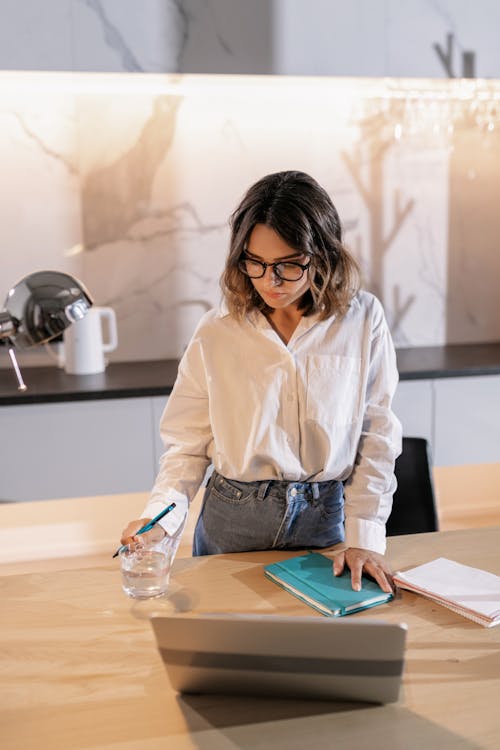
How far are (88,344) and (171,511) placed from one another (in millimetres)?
1582

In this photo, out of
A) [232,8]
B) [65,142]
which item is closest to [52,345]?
[65,142]

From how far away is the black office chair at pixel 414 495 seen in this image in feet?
6.19

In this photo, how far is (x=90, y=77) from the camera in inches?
115

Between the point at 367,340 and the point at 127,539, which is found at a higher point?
the point at 367,340

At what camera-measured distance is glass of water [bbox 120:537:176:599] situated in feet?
4.38

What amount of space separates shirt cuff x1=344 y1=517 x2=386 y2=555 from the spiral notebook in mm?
78

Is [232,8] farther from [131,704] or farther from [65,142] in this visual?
[131,704]

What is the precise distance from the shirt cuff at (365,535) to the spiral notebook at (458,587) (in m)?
0.08

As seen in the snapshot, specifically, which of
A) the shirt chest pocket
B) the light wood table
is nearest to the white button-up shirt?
the shirt chest pocket

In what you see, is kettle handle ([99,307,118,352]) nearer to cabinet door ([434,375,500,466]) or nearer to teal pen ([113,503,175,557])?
cabinet door ([434,375,500,466])

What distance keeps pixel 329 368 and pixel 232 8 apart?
181 cm

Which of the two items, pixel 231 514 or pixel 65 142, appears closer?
pixel 231 514

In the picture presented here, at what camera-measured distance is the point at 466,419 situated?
9.87 feet

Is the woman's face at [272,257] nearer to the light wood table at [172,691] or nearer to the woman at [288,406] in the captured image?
the woman at [288,406]
